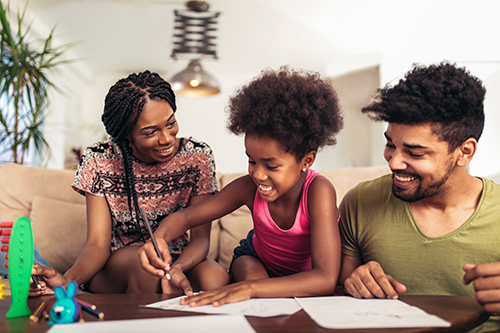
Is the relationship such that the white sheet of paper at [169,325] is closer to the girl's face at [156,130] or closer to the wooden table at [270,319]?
the wooden table at [270,319]

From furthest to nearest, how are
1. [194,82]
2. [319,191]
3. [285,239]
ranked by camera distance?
1. [194,82]
2. [285,239]
3. [319,191]

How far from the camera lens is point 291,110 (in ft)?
3.55

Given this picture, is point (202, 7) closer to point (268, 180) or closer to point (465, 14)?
point (465, 14)

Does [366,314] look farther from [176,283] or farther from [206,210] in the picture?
[206,210]

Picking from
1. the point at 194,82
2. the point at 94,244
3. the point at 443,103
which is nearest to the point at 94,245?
the point at 94,244

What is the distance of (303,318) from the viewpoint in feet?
2.31

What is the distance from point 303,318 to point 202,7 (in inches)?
155

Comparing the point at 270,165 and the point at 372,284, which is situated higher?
the point at 270,165

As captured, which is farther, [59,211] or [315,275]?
[59,211]

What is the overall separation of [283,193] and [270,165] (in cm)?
10

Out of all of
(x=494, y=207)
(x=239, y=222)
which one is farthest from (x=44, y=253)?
(x=494, y=207)

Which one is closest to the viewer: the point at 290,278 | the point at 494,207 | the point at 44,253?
the point at 290,278

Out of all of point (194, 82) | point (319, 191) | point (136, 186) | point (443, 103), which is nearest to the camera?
point (443, 103)

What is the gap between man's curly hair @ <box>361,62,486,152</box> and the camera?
1.03m
